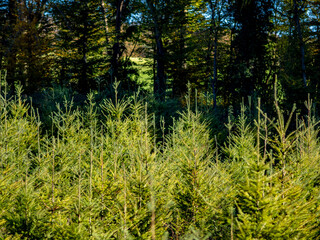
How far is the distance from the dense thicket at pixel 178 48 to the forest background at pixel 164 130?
8 cm

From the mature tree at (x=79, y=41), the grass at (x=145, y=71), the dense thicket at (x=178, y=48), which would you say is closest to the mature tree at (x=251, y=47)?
the dense thicket at (x=178, y=48)

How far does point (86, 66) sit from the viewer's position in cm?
1463

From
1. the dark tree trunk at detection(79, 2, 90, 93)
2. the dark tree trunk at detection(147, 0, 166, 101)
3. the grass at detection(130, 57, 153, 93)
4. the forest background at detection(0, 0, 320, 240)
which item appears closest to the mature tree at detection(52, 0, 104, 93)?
the dark tree trunk at detection(79, 2, 90, 93)

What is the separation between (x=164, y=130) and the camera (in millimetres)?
8359

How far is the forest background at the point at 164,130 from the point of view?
2.21 meters

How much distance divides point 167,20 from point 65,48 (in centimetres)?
776

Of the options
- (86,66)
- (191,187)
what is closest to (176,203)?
(191,187)

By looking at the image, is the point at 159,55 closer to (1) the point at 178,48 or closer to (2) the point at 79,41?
(1) the point at 178,48

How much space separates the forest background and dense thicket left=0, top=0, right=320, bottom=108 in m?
0.08

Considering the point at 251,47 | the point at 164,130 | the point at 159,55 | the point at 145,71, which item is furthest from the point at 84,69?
the point at 251,47

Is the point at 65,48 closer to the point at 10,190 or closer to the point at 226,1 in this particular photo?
the point at 226,1

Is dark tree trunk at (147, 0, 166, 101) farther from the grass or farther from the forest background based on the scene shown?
the grass

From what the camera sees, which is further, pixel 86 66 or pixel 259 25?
pixel 86 66

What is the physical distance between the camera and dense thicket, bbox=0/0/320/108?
1038cm
